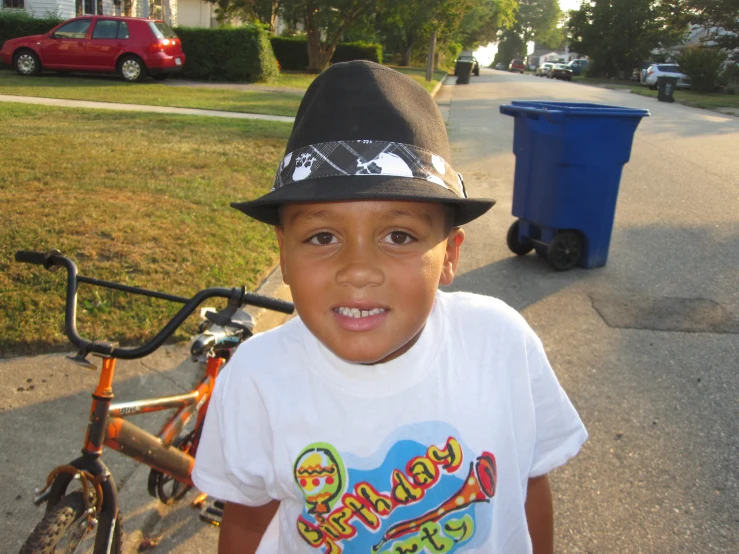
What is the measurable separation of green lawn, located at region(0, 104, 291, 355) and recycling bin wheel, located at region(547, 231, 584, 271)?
2454 millimetres

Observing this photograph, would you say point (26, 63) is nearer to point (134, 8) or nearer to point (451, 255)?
point (134, 8)

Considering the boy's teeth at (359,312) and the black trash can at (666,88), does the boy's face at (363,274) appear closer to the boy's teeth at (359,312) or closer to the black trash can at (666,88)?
the boy's teeth at (359,312)

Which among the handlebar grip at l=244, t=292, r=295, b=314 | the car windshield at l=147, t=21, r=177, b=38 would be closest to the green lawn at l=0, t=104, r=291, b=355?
the handlebar grip at l=244, t=292, r=295, b=314

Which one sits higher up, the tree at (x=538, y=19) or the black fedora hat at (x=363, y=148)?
the tree at (x=538, y=19)

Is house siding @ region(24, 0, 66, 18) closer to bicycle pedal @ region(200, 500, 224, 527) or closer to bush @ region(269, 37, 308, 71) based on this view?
bush @ region(269, 37, 308, 71)

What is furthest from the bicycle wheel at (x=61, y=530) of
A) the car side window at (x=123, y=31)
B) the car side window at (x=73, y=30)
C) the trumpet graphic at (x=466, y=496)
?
the car side window at (x=73, y=30)

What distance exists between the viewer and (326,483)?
4.97 ft

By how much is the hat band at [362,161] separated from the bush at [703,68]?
136ft

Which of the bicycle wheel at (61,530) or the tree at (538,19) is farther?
the tree at (538,19)

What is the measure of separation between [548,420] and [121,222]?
4963 millimetres

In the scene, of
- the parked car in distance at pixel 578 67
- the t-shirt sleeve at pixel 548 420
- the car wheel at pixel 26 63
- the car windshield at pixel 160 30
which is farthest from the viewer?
the parked car in distance at pixel 578 67

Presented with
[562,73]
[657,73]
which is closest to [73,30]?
[657,73]

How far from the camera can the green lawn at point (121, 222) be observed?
177 inches

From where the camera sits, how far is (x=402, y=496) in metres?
1.52
